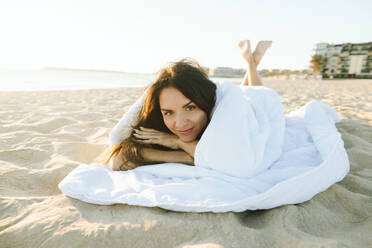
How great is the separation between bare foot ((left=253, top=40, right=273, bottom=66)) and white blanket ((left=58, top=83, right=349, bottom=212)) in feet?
6.86

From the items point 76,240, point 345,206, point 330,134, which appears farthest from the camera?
point 330,134

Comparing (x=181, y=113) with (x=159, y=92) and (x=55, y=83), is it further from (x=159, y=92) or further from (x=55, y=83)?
(x=55, y=83)

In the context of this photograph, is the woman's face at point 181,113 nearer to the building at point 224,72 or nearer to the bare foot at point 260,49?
the bare foot at point 260,49

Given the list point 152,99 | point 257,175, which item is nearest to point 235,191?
point 257,175

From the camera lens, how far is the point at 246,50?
3594 mm

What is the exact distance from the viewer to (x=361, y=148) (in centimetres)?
197

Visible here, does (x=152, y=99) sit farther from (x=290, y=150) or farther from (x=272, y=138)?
(x=290, y=150)

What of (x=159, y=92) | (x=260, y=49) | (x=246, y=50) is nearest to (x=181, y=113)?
(x=159, y=92)

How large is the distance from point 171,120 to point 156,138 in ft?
0.98

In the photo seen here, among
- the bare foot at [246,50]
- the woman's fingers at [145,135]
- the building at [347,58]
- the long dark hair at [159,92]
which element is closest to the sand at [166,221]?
the long dark hair at [159,92]

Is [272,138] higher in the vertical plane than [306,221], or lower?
higher

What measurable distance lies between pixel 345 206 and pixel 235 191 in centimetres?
60

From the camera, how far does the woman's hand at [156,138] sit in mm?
Answer: 1761

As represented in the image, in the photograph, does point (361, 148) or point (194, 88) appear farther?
point (361, 148)
